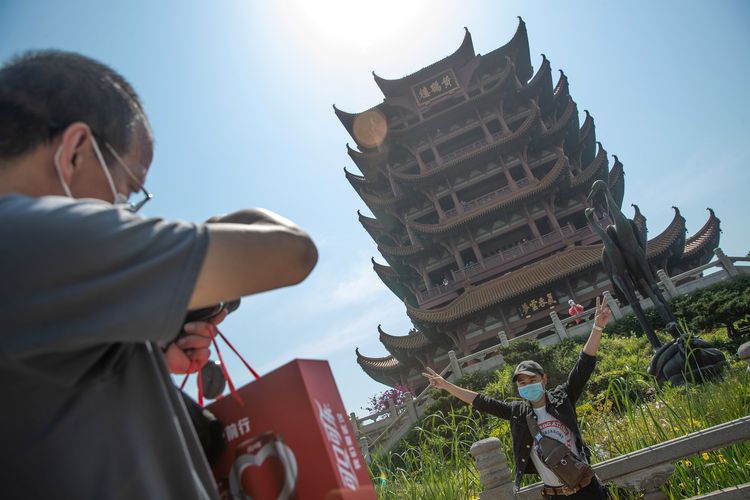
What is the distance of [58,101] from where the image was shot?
688mm

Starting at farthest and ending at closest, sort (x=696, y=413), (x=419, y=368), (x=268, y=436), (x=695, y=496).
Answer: (x=419, y=368)
(x=696, y=413)
(x=695, y=496)
(x=268, y=436)

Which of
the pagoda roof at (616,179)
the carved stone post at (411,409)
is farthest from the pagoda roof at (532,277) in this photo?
the pagoda roof at (616,179)

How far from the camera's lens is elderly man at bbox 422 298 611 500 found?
2564mm

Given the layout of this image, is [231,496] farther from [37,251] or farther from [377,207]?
[377,207]

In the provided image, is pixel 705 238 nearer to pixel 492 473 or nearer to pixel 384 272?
pixel 384 272

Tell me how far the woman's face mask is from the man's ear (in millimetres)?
2868

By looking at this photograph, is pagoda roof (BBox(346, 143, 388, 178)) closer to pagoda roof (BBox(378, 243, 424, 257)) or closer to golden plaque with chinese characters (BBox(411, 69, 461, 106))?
golden plaque with chinese characters (BBox(411, 69, 461, 106))

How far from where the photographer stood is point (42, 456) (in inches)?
21.2

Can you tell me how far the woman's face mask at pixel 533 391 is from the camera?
2877 mm

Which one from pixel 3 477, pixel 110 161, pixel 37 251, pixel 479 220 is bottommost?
pixel 3 477

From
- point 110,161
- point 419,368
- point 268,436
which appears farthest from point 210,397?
point 419,368

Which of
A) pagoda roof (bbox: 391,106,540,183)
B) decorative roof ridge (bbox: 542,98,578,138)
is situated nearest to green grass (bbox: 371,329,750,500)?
pagoda roof (bbox: 391,106,540,183)

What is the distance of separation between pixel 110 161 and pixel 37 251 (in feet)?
0.98

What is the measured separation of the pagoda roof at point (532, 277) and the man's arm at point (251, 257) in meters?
15.1
